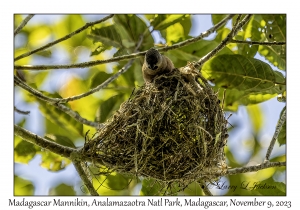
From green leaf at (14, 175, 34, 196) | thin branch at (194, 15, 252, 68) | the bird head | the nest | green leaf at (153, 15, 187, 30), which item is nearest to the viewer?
the nest

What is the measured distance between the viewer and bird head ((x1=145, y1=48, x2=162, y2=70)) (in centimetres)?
543

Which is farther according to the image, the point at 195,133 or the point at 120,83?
the point at 120,83

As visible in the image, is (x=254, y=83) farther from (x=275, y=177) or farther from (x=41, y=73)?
(x=41, y=73)

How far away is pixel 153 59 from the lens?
214 inches

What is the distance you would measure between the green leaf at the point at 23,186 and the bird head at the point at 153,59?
2309 millimetres

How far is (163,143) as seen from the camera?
14.2 feet

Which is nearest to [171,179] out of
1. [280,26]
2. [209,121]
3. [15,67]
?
[209,121]

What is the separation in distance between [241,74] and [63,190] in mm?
2729

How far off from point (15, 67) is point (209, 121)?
88.4 inches

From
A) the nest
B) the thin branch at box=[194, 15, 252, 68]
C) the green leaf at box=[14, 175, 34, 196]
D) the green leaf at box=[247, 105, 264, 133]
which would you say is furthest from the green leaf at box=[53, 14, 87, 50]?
the green leaf at box=[247, 105, 264, 133]

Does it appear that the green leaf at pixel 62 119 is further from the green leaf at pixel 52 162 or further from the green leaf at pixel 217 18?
the green leaf at pixel 217 18

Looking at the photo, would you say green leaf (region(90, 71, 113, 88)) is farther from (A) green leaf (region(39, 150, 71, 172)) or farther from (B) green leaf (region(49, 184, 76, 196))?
(B) green leaf (region(49, 184, 76, 196))

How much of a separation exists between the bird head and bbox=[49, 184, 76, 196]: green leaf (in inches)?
73.3

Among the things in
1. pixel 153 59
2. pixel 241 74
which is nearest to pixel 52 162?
pixel 153 59
